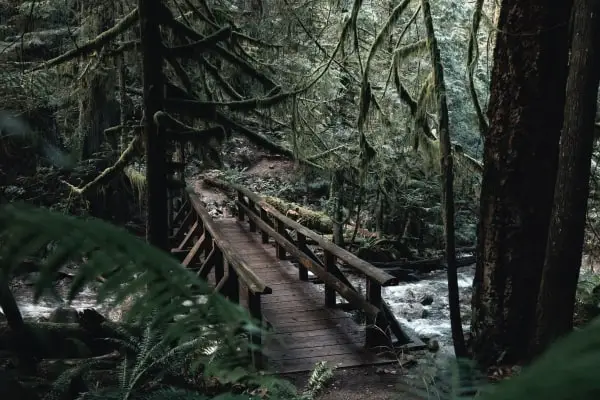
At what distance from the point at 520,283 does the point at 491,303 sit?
1.18 feet

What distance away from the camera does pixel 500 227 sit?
5.49m

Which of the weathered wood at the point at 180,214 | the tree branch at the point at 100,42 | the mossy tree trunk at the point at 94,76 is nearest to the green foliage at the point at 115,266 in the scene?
the tree branch at the point at 100,42

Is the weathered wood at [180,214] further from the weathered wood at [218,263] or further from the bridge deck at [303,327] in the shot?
the weathered wood at [218,263]

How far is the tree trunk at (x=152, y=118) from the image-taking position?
5.82 m

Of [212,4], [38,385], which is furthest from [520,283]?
[212,4]

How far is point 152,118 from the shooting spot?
590 centimetres

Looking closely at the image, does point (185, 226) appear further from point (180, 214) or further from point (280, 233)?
point (280, 233)

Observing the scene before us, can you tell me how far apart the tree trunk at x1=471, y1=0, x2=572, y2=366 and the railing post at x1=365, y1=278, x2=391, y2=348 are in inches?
44.3

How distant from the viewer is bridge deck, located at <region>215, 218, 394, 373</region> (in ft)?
20.9

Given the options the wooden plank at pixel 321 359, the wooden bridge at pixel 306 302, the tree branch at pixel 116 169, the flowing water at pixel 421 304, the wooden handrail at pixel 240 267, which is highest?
the tree branch at pixel 116 169

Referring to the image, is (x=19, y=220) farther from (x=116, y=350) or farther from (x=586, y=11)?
(x=116, y=350)

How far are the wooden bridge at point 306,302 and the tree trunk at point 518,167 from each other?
1.05 metres

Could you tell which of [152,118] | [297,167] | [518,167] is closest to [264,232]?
[297,167]

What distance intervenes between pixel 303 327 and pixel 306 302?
0.96 m
